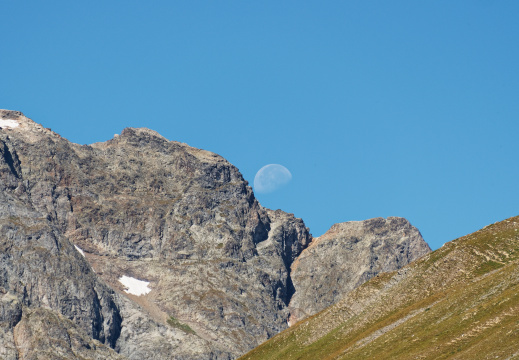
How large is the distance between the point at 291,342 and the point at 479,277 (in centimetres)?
2926

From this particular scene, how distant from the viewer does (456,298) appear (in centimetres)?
10444

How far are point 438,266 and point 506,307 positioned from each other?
3526 centimetres

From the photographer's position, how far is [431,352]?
3452 inches

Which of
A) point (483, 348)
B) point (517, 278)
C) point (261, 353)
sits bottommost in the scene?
point (483, 348)

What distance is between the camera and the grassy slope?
86938 millimetres

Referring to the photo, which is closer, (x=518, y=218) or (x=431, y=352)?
(x=431, y=352)

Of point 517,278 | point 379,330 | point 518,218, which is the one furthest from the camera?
point 518,218

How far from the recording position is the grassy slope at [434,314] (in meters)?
86.9

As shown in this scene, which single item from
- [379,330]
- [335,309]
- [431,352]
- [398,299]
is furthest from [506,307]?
[335,309]

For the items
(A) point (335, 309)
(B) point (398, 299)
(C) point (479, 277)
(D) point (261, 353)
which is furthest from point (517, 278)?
(D) point (261, 353)

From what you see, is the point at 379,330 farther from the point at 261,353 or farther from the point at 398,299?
the point at 261,353

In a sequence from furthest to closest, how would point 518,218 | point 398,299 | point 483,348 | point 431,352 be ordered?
point 518,218, point 398,299, point 431,352, point 483,348

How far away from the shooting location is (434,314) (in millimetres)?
102375

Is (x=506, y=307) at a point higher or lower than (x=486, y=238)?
lower
